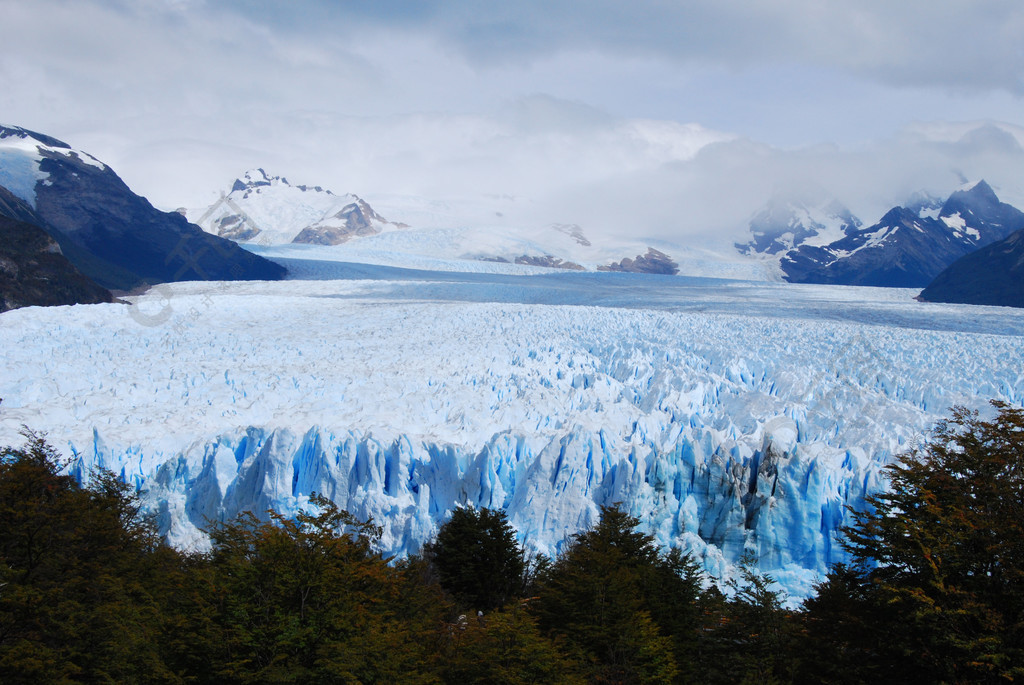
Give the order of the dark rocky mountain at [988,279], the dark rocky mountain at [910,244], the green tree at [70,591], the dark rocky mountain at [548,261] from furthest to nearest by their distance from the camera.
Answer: the dark rocky mountain at [910,244] → the dark rocky mountain at [548,261] → the dark rocky mountain at [988,279] → the green tree at [70,591]

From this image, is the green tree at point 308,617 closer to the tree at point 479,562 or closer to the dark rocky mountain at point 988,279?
the tree at point 479,562

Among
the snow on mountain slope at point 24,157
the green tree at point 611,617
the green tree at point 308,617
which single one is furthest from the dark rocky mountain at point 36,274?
the green tree at point 611,617

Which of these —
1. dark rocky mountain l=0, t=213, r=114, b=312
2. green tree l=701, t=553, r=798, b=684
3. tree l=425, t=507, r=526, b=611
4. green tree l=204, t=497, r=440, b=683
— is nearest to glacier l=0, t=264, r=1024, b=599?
tree l=425, t=507, r=526, b=611

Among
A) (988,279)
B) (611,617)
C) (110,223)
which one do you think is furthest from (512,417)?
(110,223)

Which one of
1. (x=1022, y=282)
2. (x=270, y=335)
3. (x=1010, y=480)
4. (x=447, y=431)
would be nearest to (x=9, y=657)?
(x=1010, y=480)

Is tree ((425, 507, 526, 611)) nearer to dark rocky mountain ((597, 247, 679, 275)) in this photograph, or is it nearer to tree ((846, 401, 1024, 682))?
tree ((846, 401, 1024, 682))

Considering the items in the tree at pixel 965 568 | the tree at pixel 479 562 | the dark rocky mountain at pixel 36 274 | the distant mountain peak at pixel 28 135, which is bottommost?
the tree at pixel 479 562

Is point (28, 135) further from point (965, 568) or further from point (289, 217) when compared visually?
point (965, 568)

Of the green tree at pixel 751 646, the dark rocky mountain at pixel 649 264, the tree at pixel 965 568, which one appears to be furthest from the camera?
the dark rocky mountain at pixel 649 264
